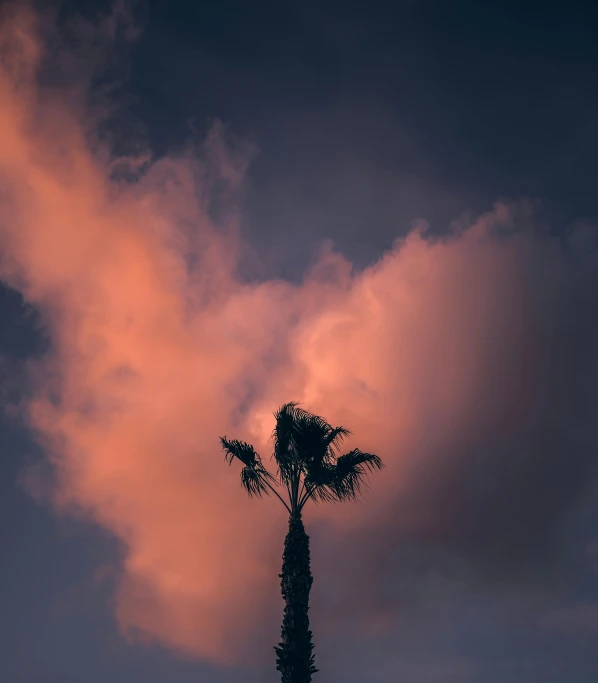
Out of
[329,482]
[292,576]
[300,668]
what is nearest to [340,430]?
[329,482]

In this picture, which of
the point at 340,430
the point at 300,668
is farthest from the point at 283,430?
the point at 300,668

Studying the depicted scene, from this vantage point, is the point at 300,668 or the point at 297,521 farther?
the point at 297,521

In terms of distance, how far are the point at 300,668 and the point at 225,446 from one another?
8965 mm

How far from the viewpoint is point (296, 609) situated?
2659 cm

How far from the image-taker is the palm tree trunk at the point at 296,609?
84.7ft

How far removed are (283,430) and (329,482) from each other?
2742 mm

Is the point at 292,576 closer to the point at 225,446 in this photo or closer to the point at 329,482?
the point at 329,482

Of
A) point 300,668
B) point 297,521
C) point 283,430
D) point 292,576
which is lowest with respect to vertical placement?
point 300,668

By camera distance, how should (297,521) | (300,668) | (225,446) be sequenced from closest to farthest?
(300,668) → (297,521) → (225,446)

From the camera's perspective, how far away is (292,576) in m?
27.0

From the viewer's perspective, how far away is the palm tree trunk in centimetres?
2583

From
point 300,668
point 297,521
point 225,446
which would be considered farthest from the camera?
point 225,446

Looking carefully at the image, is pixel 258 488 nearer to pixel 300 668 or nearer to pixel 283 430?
pixel 283 430

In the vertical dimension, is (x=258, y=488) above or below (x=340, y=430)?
below
